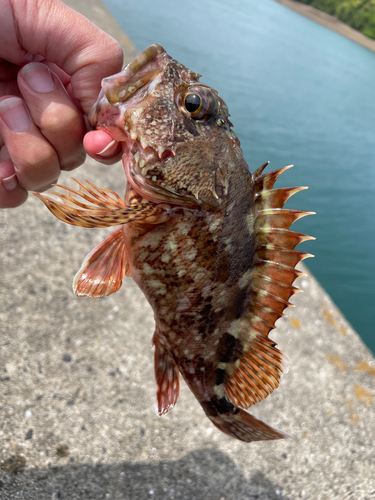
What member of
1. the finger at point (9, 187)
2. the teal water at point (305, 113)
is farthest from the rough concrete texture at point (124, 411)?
the teal water at point (305, 113)

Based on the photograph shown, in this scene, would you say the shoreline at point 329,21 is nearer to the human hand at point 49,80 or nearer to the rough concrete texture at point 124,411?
the rough concrete texture at point 124,411

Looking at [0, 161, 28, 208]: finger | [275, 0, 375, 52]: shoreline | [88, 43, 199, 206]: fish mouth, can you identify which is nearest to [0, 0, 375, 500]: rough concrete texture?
[0, 161, 28, 208]: finger

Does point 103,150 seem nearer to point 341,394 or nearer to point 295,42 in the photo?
point 341,394

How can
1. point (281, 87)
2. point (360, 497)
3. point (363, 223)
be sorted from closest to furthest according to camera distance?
point (360, 497) → point (363, 223) → point (281, 87)

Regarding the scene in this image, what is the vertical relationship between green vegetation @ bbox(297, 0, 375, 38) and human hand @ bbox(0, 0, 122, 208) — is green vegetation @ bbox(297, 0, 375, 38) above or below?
above

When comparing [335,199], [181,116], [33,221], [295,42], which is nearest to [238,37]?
[295,42]

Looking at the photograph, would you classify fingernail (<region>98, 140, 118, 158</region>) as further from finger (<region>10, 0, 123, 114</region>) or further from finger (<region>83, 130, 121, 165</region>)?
finger (<region>10, 0, 123, 114</region>)

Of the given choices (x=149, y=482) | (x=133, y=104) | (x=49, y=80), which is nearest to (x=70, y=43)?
(x=49, y=80)
